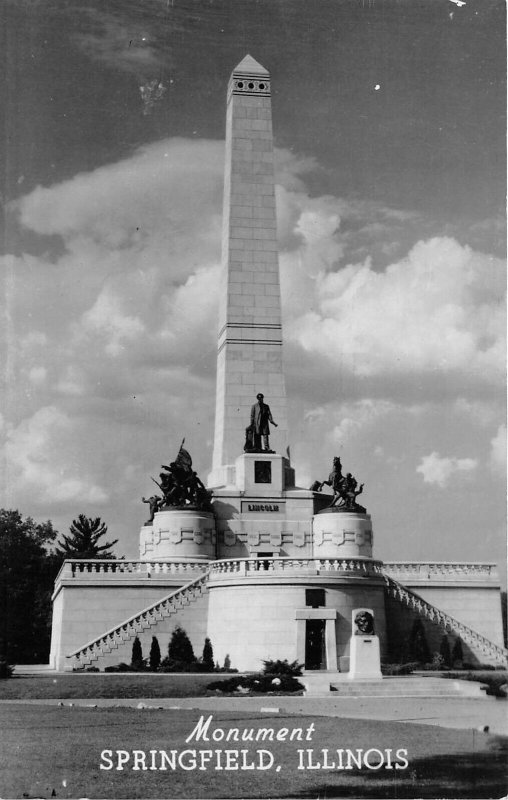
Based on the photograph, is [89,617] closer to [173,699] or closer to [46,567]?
[173,699]

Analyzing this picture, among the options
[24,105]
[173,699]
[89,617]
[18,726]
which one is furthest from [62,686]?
[24,105]

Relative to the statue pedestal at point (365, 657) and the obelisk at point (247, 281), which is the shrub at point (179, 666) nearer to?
the statue pedestal at point (365, 657)

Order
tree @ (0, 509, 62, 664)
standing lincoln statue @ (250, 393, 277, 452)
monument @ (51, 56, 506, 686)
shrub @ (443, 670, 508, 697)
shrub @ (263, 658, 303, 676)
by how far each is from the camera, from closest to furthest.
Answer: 1. shrub @ (443, 670, 508, 697)
2. shrub @ (263, 658, 303, 676)
3. monument @ (51, 56, 506, 686)
4. standing lincoln statue @ (250, 393, 277, 452)
5. tree @ (0, 509, 62, 664)

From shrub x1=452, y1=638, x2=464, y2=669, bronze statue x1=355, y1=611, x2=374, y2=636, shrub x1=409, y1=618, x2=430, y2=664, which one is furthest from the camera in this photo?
shrub x1=452, y1=638, x2=464, y2=669

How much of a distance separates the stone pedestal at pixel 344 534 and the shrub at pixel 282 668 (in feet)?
36.3

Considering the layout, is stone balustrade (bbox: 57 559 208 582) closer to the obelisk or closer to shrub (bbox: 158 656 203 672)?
shrub (bbox: 158 656 203 672)

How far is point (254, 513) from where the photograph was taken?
1831 inches

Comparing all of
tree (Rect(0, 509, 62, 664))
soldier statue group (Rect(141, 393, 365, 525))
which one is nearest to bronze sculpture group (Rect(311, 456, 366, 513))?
soldier statue group (Rect(141, 393, 365, 525))

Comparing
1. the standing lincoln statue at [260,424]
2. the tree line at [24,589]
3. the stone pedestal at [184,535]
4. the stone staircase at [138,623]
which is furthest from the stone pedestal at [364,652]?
the tree line at [24,589]

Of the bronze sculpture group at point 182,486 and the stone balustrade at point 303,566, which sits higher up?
the bronze sculpture group at point 182,486

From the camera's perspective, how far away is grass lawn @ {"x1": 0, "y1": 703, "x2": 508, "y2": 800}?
1611 cm

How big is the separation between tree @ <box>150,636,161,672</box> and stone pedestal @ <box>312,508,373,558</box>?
9.87m

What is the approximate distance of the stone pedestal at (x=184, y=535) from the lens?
44.2m

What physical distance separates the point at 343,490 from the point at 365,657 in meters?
14.1
